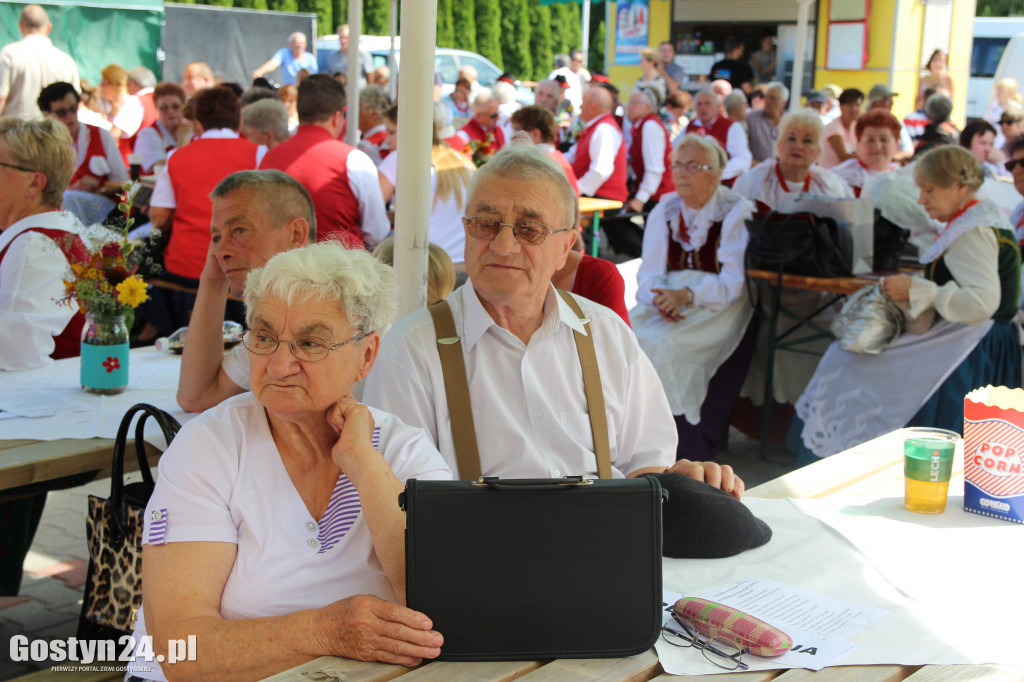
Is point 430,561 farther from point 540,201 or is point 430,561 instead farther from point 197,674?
point 540,201

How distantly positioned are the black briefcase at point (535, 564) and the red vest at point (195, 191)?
4.09 meters

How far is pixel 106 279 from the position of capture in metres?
2.96

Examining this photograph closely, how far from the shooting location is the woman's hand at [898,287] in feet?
15.0

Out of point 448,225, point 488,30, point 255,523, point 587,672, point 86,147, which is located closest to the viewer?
point 587,672

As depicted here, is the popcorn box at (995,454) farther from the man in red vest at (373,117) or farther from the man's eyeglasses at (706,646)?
the man in red vest at (373,117)

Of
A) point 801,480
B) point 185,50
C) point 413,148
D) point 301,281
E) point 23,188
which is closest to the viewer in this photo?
point 301,281

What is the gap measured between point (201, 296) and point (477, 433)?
39.3 inches

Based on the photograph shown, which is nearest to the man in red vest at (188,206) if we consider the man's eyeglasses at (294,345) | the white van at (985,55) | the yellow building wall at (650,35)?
the man's eyeglasses at (294,345)

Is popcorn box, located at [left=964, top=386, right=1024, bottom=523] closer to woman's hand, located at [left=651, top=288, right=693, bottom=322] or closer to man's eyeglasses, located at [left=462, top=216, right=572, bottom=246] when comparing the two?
man's eyeglasses, located at [left=462, top=216, right=572, bottom=246]

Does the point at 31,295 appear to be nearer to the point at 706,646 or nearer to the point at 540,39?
the point at 706,646

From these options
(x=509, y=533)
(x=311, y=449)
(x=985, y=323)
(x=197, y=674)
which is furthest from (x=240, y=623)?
(x=985, y=323)

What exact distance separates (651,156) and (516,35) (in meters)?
17.1

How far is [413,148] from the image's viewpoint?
2719 mm

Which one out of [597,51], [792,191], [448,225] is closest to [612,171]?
[792,191]
